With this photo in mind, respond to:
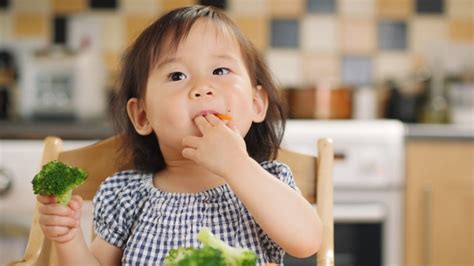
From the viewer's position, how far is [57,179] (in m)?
0.88

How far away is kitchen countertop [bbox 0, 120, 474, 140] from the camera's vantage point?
2.32m

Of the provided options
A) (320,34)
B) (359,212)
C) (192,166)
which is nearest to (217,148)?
(192,166)

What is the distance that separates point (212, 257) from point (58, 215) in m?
0.30

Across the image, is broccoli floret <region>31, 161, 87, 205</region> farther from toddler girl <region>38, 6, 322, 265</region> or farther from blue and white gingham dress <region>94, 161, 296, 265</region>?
blue and white gingham dress <region>94, 161, 296, 265</region>

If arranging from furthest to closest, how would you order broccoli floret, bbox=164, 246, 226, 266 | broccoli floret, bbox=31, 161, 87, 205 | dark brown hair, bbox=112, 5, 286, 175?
1. dark brown hair, bbox=112, 5, 286, 175
2. broccoli floret, bbox=31, 161, 87, 205
3. broccoli floret, bbox=164, 246, 226, 266

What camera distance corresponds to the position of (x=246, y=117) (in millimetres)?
1087

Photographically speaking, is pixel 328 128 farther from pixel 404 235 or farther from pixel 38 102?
pixel 38 102

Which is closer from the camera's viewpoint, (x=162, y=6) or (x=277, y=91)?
(x=277, y=91)

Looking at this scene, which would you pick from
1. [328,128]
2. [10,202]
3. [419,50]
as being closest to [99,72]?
[10,202]

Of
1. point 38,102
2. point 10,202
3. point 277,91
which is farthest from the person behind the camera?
point 38,102

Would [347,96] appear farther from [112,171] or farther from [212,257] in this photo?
[212,257]

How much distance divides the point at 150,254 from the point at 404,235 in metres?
1.40

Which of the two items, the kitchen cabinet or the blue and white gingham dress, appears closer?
the blue and white gingham dress

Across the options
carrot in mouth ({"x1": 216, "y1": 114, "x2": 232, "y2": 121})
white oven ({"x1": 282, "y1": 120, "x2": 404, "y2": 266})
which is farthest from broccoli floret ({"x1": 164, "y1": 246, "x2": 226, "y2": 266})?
white oven ({"x1": 282, "y1": 120, "x2": 404, "y2": 266})
